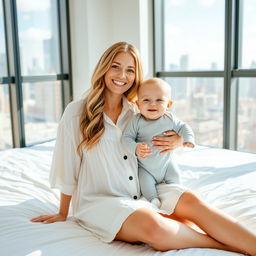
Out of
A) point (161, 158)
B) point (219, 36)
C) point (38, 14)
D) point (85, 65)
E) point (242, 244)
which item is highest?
point (38, 14)

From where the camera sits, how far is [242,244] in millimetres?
1262

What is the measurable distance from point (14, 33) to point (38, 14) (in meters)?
0.49

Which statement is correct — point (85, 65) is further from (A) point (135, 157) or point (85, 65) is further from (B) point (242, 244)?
(B) point (242, 244)

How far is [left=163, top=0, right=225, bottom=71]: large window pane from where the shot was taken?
3051 mm

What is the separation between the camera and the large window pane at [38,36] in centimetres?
327

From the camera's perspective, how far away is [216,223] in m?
1.32

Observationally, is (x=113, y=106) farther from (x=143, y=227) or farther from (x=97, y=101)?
(x=143, y=227)

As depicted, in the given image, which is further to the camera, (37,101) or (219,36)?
(37,101)

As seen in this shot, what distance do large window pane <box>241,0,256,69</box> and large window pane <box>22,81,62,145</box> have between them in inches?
75.9

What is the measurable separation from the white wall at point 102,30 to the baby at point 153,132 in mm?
1860

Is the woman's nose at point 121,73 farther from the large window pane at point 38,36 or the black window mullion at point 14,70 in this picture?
the large window pane at point 38,36

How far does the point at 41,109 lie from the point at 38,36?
749 mm

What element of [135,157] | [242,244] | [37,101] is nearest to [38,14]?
[37,101]

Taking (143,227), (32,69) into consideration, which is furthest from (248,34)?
(143,227)
